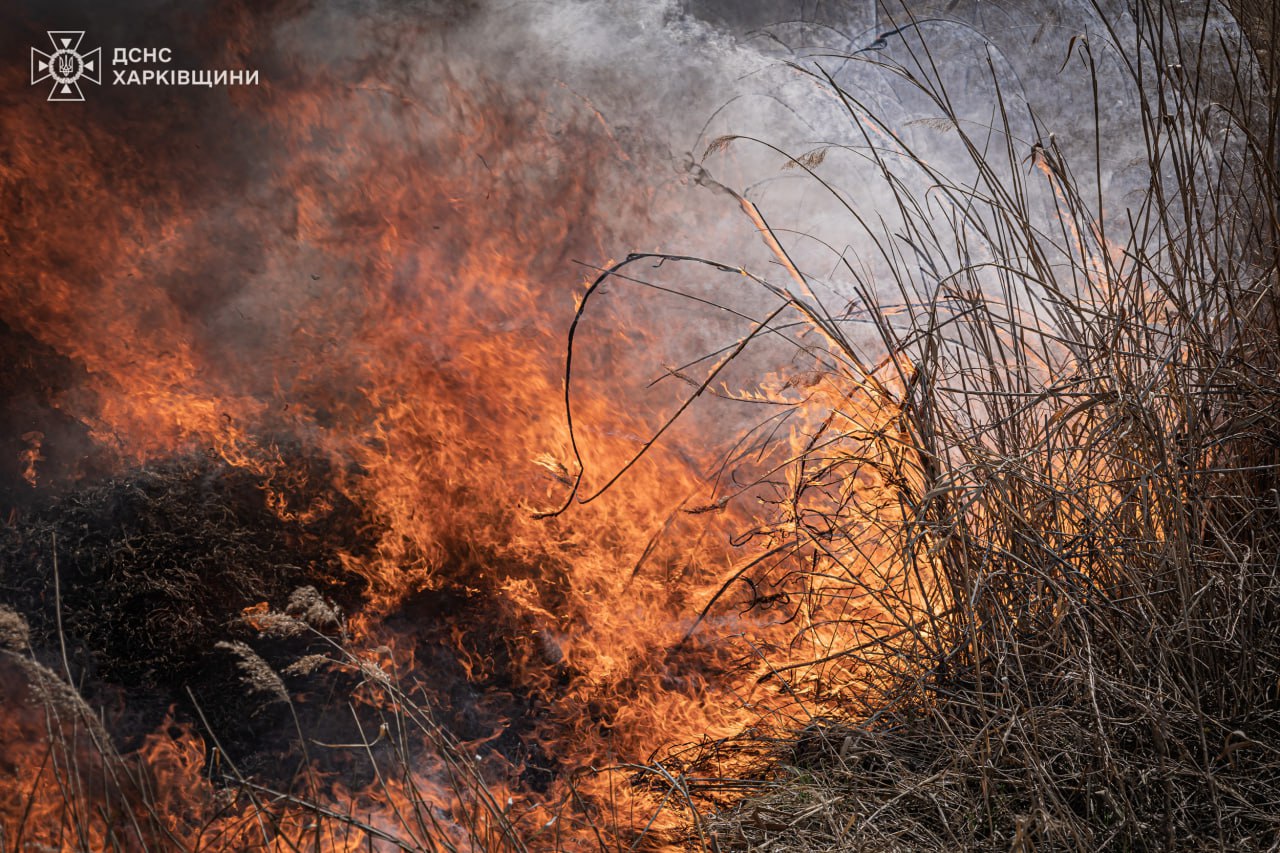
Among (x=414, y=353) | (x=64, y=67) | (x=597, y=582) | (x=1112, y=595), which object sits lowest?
(x=597, y=582)

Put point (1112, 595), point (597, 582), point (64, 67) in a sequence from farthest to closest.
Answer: point (64, 67)
point (597, 582)
point (1112, 595)

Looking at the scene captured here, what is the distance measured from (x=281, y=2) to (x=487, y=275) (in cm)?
117

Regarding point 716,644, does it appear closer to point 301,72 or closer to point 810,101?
point 810,101

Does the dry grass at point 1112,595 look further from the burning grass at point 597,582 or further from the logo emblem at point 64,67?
the logo emblem at point 64,67

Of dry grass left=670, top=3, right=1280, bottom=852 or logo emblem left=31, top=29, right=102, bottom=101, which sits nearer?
dry grass left=670, top=3, right=1280, bottom=852

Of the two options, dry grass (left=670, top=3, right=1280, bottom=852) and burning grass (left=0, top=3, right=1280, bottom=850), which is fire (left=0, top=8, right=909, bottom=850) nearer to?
burning grass (left=0, top=3, right=1280, bottom=850)

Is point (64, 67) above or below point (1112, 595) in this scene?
above

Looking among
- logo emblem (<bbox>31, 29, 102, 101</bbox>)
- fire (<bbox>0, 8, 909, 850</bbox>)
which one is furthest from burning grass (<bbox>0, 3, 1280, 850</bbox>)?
logo emblem (<bbox>31, 29, 102, 101</bbox>)

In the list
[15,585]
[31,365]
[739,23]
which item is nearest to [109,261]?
[31,365]

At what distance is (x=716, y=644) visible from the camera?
3000mm

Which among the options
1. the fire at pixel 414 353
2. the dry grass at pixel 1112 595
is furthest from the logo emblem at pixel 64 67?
the dry grass at pixel 1112 595

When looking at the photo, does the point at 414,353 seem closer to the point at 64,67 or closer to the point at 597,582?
the point at 597,582

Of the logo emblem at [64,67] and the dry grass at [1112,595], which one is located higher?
the logo emblem at [64,67]

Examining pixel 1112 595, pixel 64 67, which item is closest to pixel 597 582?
pixel 1112 595
